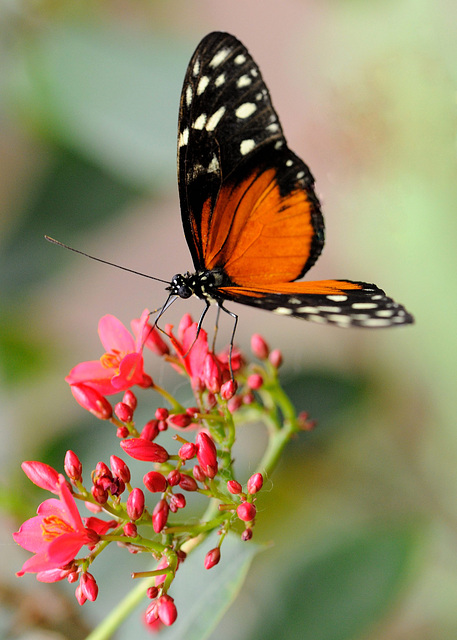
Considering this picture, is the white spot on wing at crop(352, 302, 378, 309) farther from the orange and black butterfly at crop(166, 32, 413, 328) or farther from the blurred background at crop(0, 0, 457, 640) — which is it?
the blurred background at crop(0, 0, 457, 640)

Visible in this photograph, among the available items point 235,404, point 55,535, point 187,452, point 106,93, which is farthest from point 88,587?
point 106,93

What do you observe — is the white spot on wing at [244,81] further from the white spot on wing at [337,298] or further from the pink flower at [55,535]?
the pink flower at [55,535]

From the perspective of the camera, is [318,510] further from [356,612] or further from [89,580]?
[89,580]

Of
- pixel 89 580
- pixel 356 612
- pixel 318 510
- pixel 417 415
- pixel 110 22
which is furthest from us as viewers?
pixel 417 415

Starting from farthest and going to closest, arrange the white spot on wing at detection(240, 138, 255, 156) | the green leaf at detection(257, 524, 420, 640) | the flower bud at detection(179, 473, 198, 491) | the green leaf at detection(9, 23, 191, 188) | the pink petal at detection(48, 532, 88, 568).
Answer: the green leaf at detection(9, 23, 191, 188) → the green leaf at detection(257, 524, 420, 640) → the white spot on wing at detection(240, 138, 255, 156) → the flower bud at detection(179, 473, 198, 491) → the pink petal at detection(48, 532, 88, 568)

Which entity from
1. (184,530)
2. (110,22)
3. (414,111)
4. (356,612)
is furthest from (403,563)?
(110,22)

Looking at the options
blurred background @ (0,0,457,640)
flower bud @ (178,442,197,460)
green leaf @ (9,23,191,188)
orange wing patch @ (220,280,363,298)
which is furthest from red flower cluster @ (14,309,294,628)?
green leaf @ (9,23,191,188)
